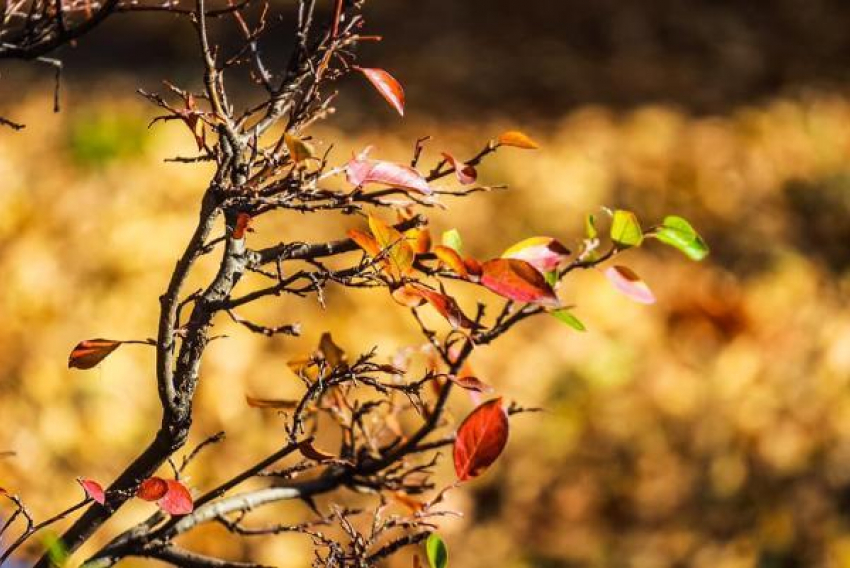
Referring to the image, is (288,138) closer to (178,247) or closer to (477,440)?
(477,440)

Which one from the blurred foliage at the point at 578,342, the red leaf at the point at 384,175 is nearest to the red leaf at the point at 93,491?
the red leaf at the point at 384,175

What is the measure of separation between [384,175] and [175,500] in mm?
361

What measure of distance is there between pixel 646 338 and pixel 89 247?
1915 millimetres

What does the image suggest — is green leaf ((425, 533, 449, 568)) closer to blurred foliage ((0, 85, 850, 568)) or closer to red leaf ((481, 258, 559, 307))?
red leaf ((481, 258, 559, 307))

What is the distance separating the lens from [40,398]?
114 inches

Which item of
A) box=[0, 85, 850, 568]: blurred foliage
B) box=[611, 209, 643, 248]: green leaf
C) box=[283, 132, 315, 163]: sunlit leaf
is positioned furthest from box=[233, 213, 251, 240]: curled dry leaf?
box=[0, 85, 850, 568]: blurred foliage

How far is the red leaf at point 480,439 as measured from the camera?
0.93m

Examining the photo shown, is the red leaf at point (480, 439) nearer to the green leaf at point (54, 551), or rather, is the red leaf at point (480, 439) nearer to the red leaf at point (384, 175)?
the red leaf at point (384, 175)

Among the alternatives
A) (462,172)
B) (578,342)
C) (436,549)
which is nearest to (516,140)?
(462,172)

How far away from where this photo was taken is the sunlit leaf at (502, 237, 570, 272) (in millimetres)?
977

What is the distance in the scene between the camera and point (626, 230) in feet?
3.32

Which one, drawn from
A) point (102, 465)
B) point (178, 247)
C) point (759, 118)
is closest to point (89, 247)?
point (178, 247)

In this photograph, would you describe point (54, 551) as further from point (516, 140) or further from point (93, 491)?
point (516, 140)

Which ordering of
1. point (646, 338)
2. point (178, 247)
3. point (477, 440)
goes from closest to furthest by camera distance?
point (477, 440) → point (646, 338) → point (178, 247)
